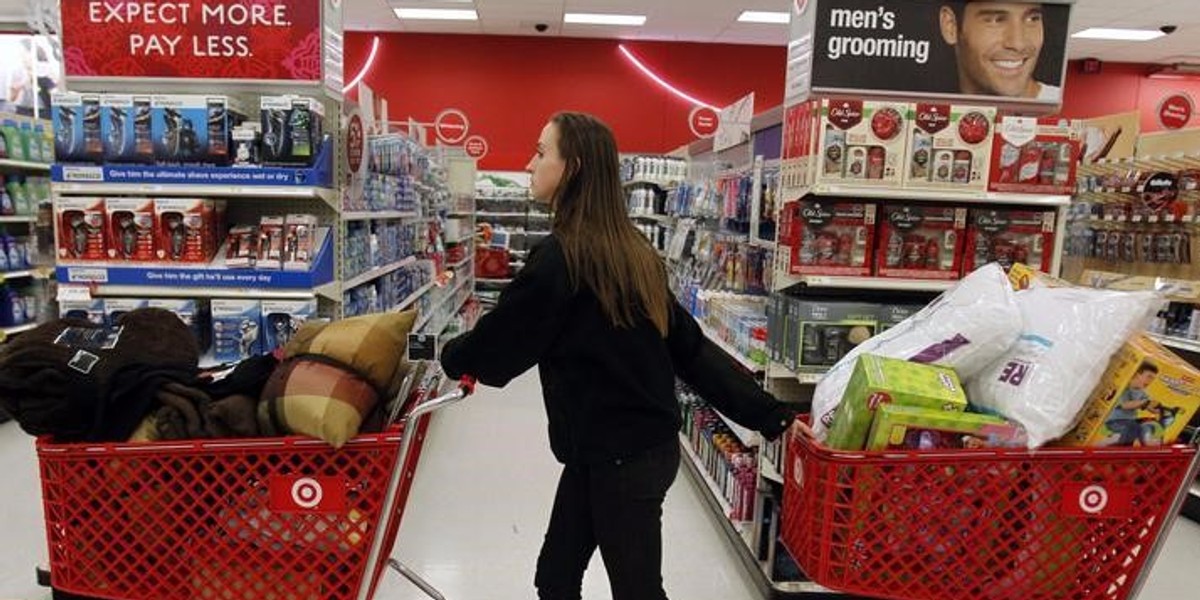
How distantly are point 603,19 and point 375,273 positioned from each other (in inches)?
308

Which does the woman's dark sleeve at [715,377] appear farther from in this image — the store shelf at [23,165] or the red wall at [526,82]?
the red wall at [526,82]

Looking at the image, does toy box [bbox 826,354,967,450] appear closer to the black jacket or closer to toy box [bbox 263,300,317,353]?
the black jacket

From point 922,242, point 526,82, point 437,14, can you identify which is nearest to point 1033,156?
point 922,242

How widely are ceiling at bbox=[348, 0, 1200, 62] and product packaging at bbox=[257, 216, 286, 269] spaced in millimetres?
7494

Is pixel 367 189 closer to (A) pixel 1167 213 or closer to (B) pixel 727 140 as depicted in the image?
(B) pixel 727 140

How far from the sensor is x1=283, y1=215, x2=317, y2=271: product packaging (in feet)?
10.1

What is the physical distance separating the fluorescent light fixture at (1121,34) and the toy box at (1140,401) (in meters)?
11.1

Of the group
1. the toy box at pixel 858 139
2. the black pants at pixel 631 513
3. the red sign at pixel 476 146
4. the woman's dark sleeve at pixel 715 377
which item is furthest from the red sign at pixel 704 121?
the black pants at pixel 631 513

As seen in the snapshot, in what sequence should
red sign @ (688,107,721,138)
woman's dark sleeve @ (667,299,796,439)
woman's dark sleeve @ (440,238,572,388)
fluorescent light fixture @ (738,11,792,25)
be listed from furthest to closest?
red sign @ (688,107,721,138)
fluorescent light fixture @ (738,11,792,25)
woman's dark sleeve @ (667,299,796,439)
woman's dark sleeve @ (440,238,572,388)

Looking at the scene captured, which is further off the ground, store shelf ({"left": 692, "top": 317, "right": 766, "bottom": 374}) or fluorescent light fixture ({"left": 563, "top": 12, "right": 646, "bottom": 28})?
fluorescent light fixture ({"left": 563, "top": 12, "right": 646, "bottom": 28})

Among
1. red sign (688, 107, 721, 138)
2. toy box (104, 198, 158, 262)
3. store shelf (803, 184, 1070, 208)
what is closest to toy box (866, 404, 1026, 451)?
store shelf (803, 184, 1070, 208)

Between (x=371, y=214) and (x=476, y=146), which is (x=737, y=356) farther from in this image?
(x=476, y=146)

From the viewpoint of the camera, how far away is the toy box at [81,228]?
3.04 m

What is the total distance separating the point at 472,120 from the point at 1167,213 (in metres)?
9.26
